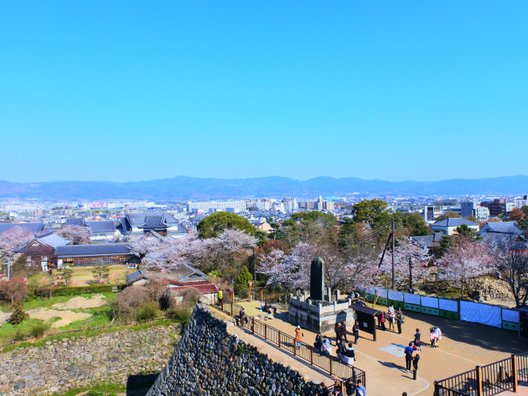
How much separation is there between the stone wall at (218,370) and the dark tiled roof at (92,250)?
1323 inches

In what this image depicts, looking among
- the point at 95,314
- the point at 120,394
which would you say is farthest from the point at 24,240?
the point at 120,394

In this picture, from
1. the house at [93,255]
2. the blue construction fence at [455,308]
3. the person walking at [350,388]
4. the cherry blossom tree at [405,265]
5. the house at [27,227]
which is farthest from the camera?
the house at [27,227]

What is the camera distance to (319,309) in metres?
16.7

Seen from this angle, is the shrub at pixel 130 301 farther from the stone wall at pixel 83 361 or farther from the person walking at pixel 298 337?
the person walking at pixel 298 337

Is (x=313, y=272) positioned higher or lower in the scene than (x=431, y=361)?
higher

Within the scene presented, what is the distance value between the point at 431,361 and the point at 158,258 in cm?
3348

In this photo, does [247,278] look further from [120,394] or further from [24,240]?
[24,240]

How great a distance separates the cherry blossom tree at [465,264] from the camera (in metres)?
29.5

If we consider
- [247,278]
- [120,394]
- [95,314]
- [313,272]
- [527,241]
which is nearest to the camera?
[313,272]

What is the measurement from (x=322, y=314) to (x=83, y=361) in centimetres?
1446

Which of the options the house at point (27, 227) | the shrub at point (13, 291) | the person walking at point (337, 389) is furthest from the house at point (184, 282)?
the house at point (27, 227)

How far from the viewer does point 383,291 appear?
2336 centimetres

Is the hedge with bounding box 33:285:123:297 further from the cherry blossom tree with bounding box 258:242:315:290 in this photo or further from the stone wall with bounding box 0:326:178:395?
the cherry blossom tree with bounding box 258:242:315:290

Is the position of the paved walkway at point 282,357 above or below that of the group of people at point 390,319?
above
